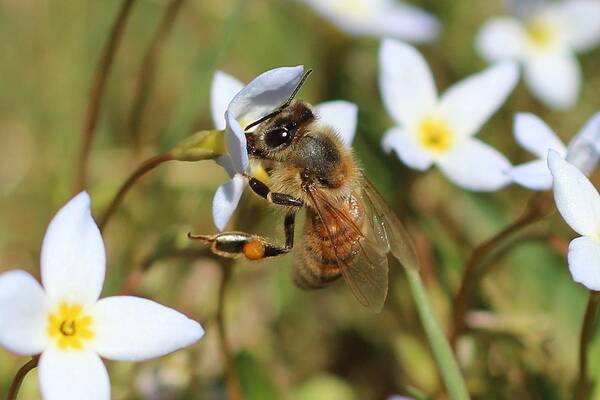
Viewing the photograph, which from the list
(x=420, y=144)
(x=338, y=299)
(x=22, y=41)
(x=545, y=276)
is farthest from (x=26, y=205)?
(x=545, y=276)

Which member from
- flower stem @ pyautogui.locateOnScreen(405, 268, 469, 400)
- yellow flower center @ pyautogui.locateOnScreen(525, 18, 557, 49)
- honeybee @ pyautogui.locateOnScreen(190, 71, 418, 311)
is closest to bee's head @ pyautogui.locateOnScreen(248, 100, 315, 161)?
honeybee @ pyautogui.locateOnScreen(190, 71, 418, 311)

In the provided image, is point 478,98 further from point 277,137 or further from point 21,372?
point 21,372

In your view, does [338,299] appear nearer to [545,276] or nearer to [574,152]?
[545,276]

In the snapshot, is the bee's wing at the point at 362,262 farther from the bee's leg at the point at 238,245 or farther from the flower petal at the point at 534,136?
the flower petal at the point at 534,136

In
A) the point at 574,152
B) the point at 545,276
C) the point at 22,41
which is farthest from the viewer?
the point at 22,41

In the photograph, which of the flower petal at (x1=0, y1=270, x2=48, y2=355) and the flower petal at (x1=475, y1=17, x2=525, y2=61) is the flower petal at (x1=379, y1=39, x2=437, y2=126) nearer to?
the flower petal at (x1=475, y1=17, x2=525, y2=61)
